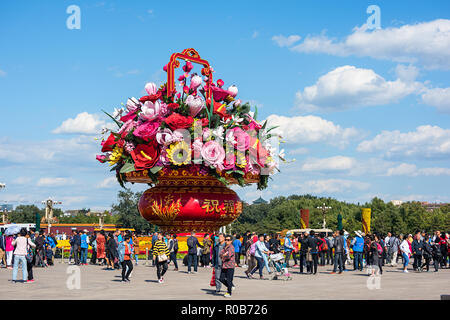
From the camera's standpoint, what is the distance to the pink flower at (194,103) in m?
8.23

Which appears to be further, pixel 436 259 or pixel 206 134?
pixel 436 259

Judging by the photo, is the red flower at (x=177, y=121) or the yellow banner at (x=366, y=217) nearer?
the red flower at (x=177, y=121)

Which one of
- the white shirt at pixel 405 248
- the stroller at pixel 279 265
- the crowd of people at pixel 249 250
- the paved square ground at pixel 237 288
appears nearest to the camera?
the paved square ground at pixel 237 288

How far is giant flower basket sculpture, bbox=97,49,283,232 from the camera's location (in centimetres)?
819

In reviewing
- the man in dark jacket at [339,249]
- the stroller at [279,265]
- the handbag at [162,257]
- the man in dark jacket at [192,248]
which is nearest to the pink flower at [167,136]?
the handbag at [162,257]

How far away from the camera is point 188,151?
809cm

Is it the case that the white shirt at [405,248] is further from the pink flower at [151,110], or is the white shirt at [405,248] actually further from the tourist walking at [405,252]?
the pink flower at [151,110]

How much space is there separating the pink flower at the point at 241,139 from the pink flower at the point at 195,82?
3.25 feet

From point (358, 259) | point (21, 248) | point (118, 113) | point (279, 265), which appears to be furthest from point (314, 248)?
point (118, 113)

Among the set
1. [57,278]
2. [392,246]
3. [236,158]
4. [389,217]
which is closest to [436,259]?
[392,246]

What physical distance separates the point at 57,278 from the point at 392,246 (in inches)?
681

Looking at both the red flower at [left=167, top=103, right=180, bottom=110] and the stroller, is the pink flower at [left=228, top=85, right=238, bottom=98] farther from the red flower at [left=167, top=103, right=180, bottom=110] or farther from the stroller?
the stroller
